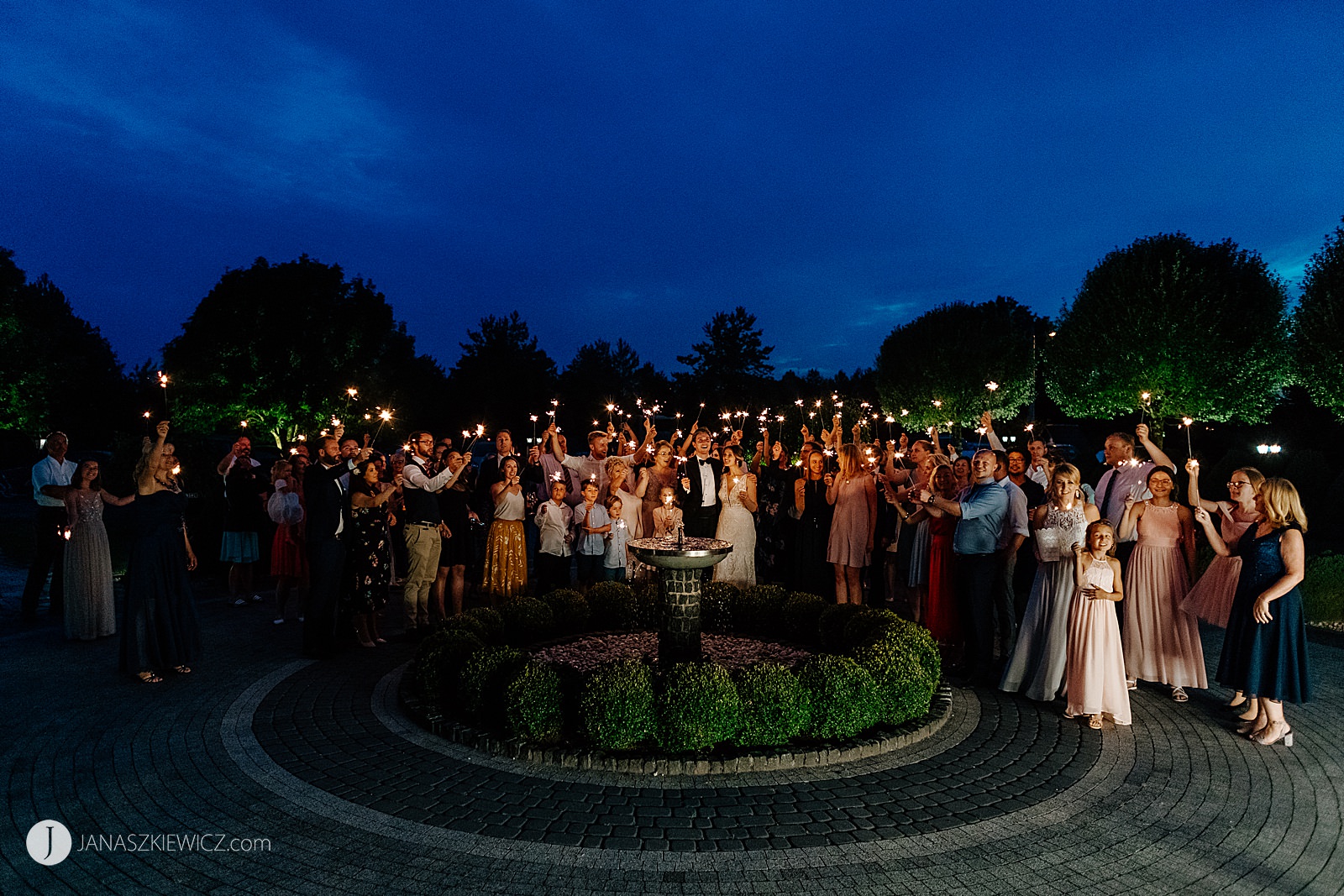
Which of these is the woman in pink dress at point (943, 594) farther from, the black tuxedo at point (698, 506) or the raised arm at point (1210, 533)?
the black tuxedo at point (698, 506)

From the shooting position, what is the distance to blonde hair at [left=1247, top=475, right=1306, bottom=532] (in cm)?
635

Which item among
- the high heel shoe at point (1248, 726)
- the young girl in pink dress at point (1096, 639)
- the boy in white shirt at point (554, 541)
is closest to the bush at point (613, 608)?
the boy in white shirt at point (554, 541)

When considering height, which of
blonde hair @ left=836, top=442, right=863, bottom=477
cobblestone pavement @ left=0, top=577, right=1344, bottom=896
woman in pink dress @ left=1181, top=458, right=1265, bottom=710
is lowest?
cobblestone pavement @ left=0, top=577, right=1344, bottom=896

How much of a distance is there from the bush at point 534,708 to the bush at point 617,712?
0.70 feet

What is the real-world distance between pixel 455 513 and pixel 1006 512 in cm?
618

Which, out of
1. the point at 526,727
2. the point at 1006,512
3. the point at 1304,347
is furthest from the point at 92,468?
the point at 1304,347

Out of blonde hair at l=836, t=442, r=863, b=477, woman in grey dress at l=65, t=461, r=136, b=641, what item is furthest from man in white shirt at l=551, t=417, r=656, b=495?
woman in grey dress at l=65, t=461, r=136, b=641

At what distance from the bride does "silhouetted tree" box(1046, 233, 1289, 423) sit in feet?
79.7

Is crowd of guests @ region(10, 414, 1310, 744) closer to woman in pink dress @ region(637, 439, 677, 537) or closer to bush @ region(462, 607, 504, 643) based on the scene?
woman in pink dress @ region(637, 439, 677, 537)

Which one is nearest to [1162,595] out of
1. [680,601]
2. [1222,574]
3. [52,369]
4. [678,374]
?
[1222,574]

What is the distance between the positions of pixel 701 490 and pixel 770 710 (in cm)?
465

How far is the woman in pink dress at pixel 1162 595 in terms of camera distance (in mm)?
7332

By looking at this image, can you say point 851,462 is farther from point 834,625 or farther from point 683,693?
point 683,693

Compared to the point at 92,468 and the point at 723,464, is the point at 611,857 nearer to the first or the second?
the point at 723,464
